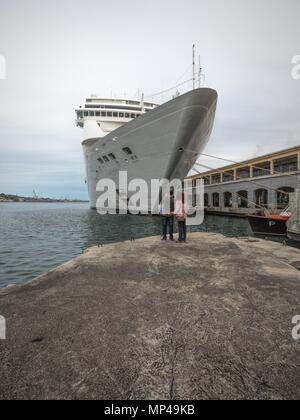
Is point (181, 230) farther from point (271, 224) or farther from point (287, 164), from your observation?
point (287, 164)

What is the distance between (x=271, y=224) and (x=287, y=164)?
18.5 m

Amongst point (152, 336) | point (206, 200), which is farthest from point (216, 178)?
point (152, 336)

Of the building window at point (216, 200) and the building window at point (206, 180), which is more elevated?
the building window at point (206, 180)

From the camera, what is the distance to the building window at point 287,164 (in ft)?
81.1

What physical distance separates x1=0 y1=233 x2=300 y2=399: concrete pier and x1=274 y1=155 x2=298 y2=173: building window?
88.2 ft

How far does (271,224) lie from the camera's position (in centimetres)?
1265

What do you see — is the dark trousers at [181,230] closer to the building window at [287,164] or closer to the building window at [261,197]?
the building window at [261,197]

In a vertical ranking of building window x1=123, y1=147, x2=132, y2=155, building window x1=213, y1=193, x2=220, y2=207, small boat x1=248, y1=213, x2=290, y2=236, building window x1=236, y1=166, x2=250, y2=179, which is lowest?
small boat x1=248, y1=213, x2=290, y2=236

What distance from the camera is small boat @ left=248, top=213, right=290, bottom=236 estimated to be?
1226cm

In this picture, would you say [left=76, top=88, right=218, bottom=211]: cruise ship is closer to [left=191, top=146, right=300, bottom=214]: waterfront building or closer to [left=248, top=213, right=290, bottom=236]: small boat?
[left=191, top=146, right=300, bottom=214]: waterfront building

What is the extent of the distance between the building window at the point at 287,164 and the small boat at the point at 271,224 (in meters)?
16.1

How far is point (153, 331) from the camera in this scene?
76.8 inches

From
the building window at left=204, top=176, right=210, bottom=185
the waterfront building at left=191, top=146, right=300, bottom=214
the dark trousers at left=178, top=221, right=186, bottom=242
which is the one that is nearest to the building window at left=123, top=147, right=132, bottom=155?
the waterfront building at left=191, top=146, right=300, bottom=214

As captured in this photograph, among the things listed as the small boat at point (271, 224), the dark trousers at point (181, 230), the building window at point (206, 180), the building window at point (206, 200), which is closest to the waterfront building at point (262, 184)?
the building window at point (206, 200)
